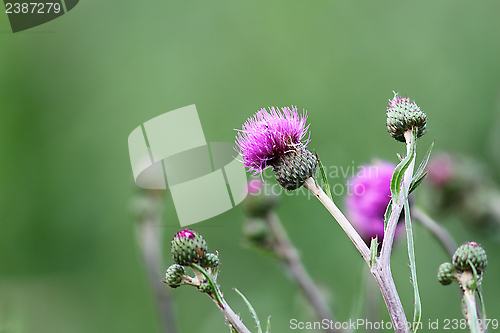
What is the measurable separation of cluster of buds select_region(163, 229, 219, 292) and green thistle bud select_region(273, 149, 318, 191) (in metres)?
0.34

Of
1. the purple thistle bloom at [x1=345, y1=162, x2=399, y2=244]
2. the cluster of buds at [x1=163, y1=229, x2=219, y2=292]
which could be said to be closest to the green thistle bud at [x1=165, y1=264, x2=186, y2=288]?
the cluster of buds at [x1=163, y1=229, x2=219, y2=292]

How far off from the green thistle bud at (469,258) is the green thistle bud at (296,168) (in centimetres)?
50

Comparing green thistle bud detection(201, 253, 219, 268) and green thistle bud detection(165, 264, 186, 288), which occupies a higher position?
green thistle bud detection(201, 253, 219, 268)

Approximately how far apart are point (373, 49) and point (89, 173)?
3.40 m

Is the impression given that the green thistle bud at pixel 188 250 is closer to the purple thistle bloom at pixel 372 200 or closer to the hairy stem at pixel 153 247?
the hairy stem at pixel 153 247

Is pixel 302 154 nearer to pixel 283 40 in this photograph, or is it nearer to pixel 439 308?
pixel 439 308

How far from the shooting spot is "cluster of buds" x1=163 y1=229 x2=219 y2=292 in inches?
48.6

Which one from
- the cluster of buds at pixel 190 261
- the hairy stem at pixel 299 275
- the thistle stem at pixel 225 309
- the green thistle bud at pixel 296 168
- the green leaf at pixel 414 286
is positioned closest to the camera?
the green leaf at pixel 414 286

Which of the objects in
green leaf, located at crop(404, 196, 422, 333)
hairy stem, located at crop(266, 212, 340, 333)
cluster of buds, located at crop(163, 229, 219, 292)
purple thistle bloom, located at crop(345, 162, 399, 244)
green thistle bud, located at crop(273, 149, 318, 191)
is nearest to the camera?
green leaf, located at crop(404, 196, 422, 333)

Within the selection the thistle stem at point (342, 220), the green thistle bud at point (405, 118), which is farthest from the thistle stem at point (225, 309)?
the green thistle bud at point (405, 118)

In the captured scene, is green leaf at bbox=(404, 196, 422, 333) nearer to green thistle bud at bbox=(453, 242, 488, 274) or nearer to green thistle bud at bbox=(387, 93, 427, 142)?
green thistle bud at bbox=(453, 242, 488, 274)

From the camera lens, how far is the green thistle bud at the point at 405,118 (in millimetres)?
1308

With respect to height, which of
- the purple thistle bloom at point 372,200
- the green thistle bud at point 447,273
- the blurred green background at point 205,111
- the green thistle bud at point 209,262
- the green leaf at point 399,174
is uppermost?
the blurred green background at point 205,111

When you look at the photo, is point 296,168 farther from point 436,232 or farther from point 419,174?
point 436,232
